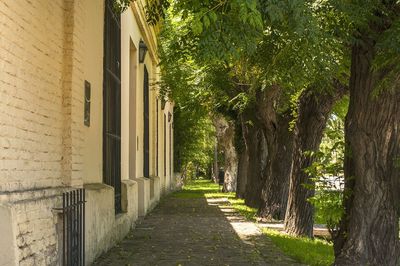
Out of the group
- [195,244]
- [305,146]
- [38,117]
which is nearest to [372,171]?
[38,117]

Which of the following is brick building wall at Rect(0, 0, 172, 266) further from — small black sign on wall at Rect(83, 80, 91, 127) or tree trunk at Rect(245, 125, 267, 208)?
tree trunk at Rect(245, 125, 267, 208)

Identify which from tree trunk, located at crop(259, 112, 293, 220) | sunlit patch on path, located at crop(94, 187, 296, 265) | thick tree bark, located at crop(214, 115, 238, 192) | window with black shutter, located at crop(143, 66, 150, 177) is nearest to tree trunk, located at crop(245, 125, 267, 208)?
window with black shutter, located at crop(143, 66, 150, 177)

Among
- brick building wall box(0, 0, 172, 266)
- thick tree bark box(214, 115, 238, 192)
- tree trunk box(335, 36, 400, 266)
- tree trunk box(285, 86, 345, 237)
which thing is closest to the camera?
brick building wall box(0, 0, 172, 266)

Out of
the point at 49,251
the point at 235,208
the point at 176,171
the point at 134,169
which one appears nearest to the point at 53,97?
the point at 49,251

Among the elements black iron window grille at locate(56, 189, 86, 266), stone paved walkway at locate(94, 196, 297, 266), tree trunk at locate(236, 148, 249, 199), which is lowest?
stone paved walkway at locate(94, 196, 297, 266)

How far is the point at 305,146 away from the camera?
1413cm

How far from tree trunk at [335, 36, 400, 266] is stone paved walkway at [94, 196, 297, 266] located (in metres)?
1.72

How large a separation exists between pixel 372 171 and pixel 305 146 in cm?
575

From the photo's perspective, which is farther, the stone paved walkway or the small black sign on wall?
the stone paved walkway

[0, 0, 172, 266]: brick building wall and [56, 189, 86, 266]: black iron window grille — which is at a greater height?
[0, 0, 172, 266]: brick building wall

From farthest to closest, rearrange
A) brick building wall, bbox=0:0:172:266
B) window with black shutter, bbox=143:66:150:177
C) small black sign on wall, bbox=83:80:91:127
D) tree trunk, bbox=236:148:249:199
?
tree trunk, bbox=236:148:249:199 → window with black shutter, bbox=143:66:150:177 → small black sign on wall, bbox=83:80:91:127 → brick building wall, bbox=0:0:172:266

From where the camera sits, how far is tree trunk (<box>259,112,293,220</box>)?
59.3 feet

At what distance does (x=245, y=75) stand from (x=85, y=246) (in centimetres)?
909

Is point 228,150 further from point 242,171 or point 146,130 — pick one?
point 146,130
